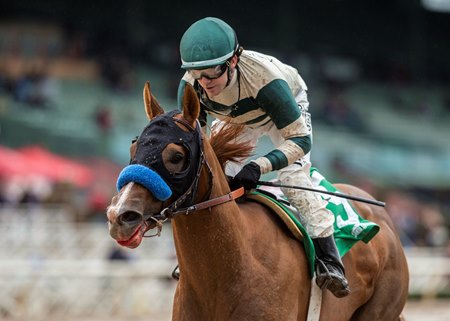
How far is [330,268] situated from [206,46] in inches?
59.5

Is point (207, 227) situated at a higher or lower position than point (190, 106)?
lower

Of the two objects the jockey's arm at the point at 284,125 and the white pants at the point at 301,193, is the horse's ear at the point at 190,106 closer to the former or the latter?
the jockey's arm at the point at 284,125

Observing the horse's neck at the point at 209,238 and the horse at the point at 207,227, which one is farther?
the horse's neck at the point at 209,238

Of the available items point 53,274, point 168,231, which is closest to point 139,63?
point 168,231

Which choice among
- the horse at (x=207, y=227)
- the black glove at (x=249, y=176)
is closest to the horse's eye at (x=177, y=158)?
the horse at (x=207, y=227)

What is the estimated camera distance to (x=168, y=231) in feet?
58.5

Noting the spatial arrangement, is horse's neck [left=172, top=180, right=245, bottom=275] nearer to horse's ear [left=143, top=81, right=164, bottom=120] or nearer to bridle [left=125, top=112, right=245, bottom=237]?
bridle [left=125, top=112, right=245, bottom=237]

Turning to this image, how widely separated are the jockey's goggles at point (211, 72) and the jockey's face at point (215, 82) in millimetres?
17

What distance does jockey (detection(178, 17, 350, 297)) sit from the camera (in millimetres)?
4695

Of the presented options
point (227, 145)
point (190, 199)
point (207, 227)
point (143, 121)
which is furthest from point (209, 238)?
point (143, 121)

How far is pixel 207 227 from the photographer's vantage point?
15.1 ft

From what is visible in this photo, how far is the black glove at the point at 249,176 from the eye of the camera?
4.88 metres

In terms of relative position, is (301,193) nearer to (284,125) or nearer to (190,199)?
(284,125)

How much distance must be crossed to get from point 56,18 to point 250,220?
21.0m
